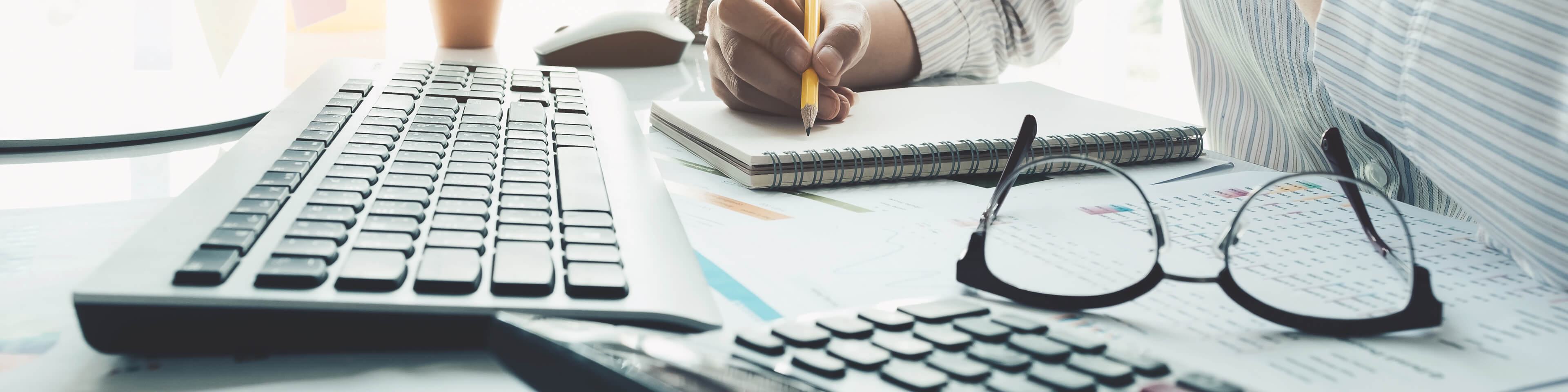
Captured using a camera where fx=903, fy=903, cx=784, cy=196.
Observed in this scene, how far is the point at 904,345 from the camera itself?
24 centimetres

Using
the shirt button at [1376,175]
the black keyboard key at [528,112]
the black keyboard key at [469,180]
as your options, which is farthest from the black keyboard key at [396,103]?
the shirt button at [1376,175]

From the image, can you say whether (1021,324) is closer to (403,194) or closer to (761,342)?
(761,342)

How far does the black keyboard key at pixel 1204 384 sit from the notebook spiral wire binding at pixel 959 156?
22cm

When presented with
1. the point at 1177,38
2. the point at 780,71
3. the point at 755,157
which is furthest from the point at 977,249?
the point at 1177,38

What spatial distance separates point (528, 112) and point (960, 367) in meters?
0.35

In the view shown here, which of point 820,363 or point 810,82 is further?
point 810,82

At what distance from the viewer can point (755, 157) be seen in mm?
467

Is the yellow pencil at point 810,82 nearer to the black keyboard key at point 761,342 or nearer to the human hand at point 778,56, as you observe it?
the human hand at point 778,56

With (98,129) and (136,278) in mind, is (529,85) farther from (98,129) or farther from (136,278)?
(136,278)

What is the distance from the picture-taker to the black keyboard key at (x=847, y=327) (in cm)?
25

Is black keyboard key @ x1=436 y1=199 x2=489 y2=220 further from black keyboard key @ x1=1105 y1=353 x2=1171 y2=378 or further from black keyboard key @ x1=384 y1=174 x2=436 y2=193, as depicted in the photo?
black keyboard key @ x1=1105 y1=353 x2=1171 y2=378

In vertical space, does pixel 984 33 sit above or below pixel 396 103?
above

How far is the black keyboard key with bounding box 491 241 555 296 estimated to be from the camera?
9.6 inches

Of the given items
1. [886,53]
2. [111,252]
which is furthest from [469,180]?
[886,53]
